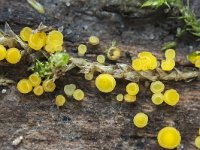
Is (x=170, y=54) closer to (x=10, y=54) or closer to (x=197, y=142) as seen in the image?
(x=197, y=142)

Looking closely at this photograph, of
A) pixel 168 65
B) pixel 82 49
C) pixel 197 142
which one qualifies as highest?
pixel 82 49

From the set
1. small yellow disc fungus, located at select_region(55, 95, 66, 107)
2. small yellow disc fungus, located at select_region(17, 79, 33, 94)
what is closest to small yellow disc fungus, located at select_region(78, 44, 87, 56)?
small yellow disc fungus, located at select_region(55, 95, 66, 107)

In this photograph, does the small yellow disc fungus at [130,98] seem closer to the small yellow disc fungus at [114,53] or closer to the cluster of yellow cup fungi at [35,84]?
the small yellow disc fungus at [114,53]

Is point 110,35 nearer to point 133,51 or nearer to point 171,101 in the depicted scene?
point 133,51

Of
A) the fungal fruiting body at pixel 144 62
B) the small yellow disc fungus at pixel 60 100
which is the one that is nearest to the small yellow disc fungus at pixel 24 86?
the small yellow disc fungus at pixel 60 100

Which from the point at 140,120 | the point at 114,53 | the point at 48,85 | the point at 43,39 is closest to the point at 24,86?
the point at 48,85
